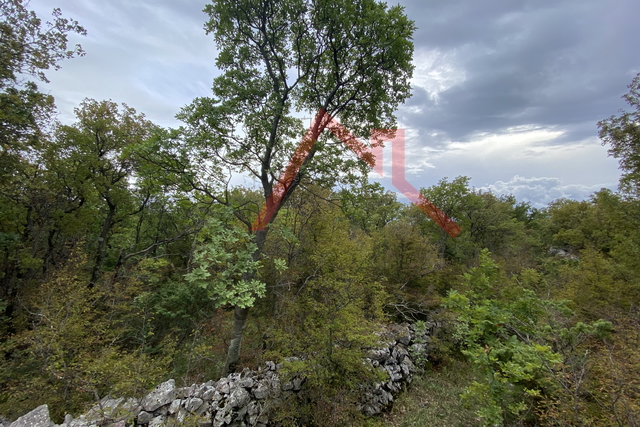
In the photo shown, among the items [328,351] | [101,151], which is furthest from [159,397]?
[101,151]

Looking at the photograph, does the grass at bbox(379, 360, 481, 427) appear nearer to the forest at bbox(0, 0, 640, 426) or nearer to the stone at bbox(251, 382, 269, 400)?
the forest at bbox(0, 0, 640, 426)

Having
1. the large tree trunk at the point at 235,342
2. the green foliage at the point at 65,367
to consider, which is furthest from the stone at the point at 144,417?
the large tree trunk at the point at 235,342

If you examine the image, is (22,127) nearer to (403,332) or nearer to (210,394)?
(210,394)

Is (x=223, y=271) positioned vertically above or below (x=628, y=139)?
below

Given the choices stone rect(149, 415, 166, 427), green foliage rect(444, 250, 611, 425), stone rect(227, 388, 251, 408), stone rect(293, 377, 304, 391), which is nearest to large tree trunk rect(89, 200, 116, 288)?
stone rect(149, 415, 166, 427)

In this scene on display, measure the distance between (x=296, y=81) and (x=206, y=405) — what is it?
7343mm

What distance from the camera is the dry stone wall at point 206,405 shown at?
3697 mm

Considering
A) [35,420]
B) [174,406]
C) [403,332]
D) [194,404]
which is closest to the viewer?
[35,420]

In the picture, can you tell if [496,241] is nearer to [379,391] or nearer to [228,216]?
[379,391]

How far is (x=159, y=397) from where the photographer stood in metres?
4.12

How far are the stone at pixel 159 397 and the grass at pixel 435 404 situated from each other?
Answer: 16.2ft

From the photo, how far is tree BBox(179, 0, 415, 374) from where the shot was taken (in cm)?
477

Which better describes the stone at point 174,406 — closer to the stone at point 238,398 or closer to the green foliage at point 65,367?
the green foliage at point 65,367

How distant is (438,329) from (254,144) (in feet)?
35.7
